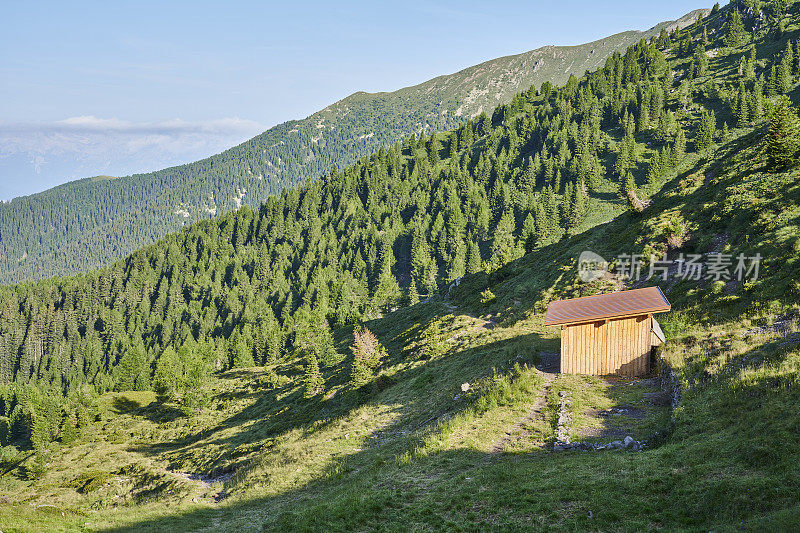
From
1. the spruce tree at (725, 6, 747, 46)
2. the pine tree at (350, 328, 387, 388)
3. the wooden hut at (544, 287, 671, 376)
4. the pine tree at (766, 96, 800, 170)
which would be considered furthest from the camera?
the spruce tree at (725, 6, 747, 46)

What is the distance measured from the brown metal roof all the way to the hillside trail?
11.3 ft

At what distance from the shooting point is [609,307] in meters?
25.7

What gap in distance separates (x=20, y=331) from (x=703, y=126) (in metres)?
261

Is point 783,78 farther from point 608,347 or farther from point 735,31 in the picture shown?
point 608,347

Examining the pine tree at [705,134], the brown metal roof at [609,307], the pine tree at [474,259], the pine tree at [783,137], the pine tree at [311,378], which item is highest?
the pine tree at [705,134]

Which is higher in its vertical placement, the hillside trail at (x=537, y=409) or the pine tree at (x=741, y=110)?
the pine tree at (x=741, y=110)

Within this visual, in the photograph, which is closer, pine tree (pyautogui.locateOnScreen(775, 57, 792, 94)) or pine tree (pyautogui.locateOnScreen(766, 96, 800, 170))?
pine tree (pyautogui.locateOnScreen(766, 96, 800, 170))

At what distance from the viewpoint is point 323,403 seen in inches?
1935

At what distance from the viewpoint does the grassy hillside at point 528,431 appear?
41.7 ft

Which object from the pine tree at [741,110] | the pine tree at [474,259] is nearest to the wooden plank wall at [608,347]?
the pine tree at [474,259]

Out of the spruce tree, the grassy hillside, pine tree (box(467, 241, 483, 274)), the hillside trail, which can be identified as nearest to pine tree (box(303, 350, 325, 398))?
the grassy hillside

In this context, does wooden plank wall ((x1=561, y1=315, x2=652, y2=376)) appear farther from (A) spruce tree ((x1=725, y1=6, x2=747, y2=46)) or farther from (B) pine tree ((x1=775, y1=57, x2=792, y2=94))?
(A) spruce tree ((x1=725, y1=6, x2=747, y2=46))

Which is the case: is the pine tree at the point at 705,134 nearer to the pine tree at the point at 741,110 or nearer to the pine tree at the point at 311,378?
the pine tree at the point at 741,110

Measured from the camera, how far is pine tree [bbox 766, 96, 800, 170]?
1501 inches
